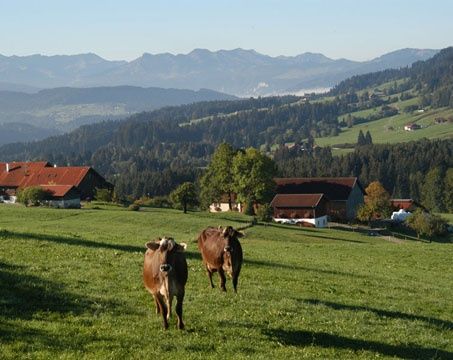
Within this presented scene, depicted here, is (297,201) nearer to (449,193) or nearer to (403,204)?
(403,204)

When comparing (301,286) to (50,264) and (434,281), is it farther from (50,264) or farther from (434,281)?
(434,281)

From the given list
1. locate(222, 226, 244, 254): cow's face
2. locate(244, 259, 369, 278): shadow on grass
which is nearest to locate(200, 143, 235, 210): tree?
locate(244, 259, 369, 278): shadow on grass

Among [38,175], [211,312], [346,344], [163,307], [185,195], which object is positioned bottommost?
[185,195]

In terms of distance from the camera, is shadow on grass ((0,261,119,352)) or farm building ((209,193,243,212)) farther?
farm building ((209,193,243,212))

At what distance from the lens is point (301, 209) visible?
115m

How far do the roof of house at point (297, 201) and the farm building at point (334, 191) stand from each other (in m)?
3.05

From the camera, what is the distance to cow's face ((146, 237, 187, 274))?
583 inches

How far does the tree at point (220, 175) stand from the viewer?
115438mm

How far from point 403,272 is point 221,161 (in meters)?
80.0

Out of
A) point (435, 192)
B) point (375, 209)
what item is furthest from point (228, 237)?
point (435, 192)

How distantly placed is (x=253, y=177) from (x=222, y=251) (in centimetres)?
8905

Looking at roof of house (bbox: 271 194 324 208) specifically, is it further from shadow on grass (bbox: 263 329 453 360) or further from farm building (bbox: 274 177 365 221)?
shadow on grass (bbox: 263 329 453 360)

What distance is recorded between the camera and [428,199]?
176 meters

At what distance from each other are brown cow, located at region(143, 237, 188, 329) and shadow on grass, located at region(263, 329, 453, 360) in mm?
2661
